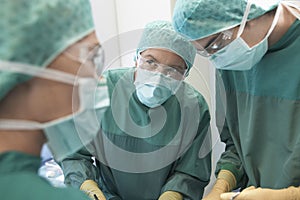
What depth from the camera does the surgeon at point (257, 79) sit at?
3.49 feet

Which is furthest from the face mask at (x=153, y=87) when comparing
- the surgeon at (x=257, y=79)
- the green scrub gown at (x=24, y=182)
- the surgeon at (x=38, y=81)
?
the green scrub gown at (x=24, y=182)

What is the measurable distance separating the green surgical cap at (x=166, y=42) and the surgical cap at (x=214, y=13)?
197 millimetres

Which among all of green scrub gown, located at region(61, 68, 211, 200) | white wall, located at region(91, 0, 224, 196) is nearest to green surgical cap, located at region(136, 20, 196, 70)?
white wall, located at region(91, 0, 224, 196)

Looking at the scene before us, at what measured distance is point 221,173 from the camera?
1365mm

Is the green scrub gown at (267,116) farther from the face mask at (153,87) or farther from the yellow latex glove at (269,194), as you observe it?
the face mask at (153,87)

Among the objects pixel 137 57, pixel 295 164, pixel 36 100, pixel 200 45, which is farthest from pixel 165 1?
pixel 36 100

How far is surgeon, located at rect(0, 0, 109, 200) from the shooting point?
21.8 inches

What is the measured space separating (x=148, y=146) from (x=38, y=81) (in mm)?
853

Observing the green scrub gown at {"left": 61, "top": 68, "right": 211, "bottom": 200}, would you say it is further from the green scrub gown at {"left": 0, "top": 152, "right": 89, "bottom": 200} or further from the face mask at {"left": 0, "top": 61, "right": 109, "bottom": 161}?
the green scrub gown at {"left": 0, "top": 152, "right": 89, "bottom": 200}

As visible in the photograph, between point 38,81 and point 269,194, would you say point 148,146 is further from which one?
point 38,81

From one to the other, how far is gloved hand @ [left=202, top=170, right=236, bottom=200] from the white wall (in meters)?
0.18

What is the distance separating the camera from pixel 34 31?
568 millimetres

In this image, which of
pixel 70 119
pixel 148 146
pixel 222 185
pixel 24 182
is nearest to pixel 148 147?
pixel 148 146

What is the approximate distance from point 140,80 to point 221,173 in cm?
45
